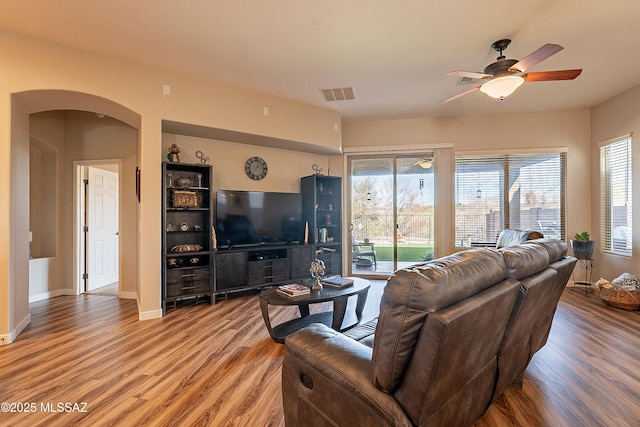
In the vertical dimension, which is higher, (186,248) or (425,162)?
(425,162)

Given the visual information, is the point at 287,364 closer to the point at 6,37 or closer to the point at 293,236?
the point at 293,236

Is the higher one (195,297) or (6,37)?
(6,37)

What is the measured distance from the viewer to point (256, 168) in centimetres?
500

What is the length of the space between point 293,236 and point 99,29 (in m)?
3.45

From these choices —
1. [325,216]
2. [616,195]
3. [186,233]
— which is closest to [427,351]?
[186,233]

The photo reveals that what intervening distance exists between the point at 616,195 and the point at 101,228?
324 inches

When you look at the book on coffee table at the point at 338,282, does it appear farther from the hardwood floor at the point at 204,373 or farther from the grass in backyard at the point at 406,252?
the grass in backyard at the point at 406,252

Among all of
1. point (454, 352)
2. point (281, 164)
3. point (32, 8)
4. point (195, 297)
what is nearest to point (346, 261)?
point (281, 164)

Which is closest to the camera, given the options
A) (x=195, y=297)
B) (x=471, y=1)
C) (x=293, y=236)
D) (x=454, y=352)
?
(x=454, y=352)

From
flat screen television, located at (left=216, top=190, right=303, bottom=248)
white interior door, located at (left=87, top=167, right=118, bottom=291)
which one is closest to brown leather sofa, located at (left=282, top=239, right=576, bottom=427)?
flat screen television, located at (left=216, top=190, right=303, bottom=248)

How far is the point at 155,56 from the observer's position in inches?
133

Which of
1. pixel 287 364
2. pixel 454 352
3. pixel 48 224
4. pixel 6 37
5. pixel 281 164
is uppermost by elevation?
pixel 6 37

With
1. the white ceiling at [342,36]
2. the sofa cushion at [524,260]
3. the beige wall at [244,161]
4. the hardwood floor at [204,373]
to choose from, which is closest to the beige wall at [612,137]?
the white ceiling at [342,36]

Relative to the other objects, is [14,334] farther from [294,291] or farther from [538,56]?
[538,56]
